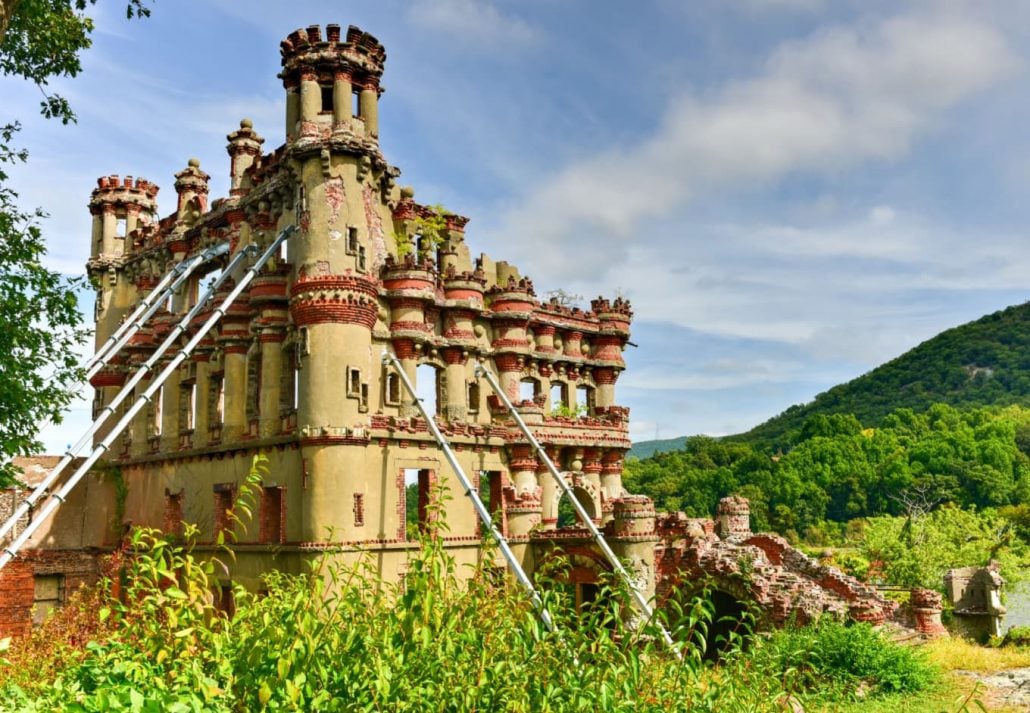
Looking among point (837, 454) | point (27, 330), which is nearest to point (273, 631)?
point (27, 330)

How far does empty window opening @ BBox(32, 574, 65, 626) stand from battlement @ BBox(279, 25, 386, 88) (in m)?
17.8

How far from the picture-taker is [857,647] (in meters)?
20.1

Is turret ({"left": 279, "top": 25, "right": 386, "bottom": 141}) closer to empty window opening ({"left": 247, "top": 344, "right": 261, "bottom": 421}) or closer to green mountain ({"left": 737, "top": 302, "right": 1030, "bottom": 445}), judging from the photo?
empty window opening ({"left": 247, "top": 344, "right": 261, "bottom": 421})

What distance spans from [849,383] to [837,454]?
6206 centimetres

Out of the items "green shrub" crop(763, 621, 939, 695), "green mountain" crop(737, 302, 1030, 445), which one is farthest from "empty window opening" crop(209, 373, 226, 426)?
"green mountain" crop(737, 302, 1030, 445)

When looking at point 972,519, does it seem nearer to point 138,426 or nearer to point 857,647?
point 857,647

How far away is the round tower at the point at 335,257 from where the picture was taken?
22.0 meters

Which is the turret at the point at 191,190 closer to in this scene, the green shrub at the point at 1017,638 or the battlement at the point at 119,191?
the battlement at the point at 119,191

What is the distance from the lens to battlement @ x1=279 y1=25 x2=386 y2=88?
2419 centimetres

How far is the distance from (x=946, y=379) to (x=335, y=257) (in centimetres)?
14101

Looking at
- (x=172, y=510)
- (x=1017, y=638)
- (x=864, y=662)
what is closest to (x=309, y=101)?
(x=172, y=510)

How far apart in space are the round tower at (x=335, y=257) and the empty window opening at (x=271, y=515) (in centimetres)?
203

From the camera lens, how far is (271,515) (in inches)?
926

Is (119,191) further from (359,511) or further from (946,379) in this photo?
(946,379)
